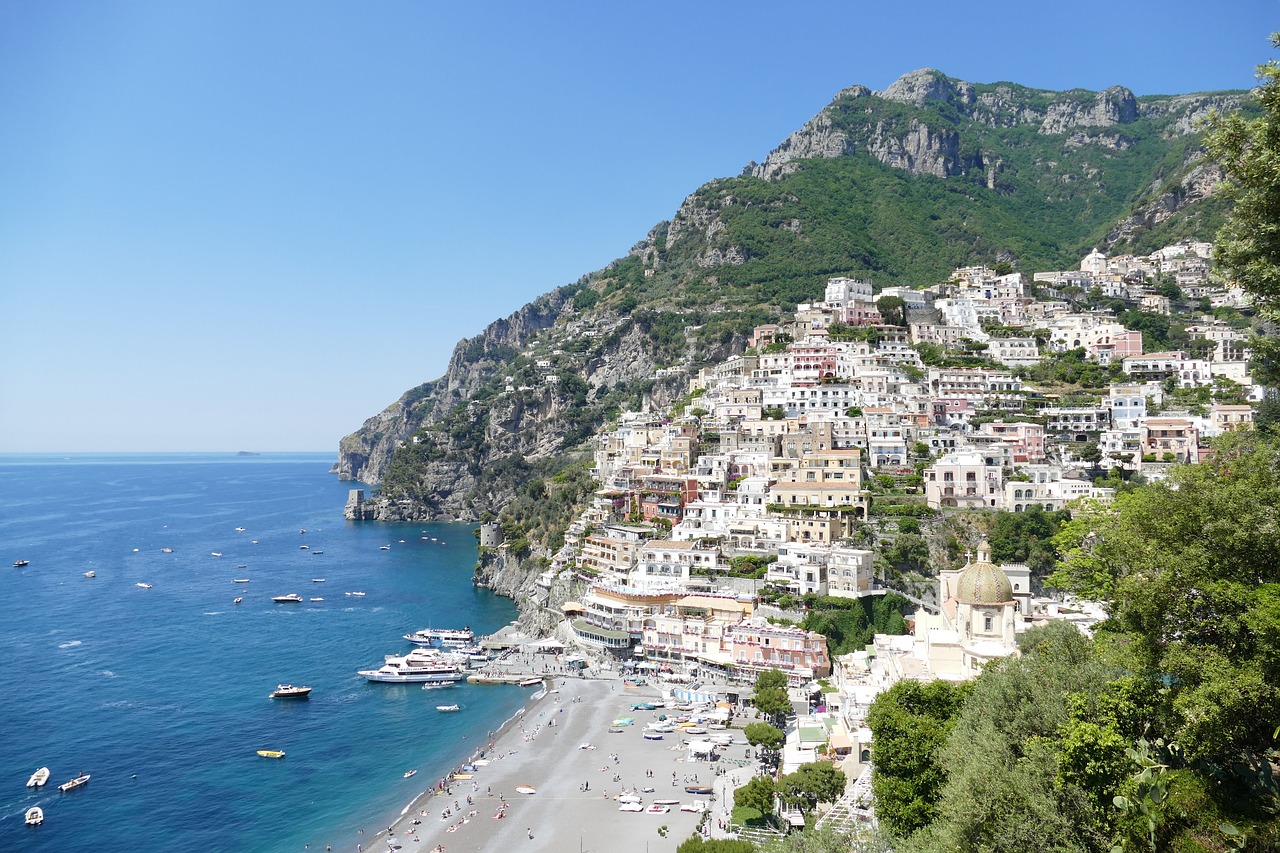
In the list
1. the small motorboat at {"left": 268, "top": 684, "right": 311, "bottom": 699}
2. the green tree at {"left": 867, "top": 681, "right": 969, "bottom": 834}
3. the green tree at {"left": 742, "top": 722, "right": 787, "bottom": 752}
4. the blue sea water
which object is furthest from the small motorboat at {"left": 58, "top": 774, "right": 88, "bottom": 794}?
the green tree at {"left": 867, "top": 681, "right": 969, "bottom": 834}

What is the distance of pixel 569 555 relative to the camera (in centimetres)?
7012

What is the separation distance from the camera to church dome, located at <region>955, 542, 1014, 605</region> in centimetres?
3303

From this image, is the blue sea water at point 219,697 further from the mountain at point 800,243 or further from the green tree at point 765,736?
the mountain at point 800,243

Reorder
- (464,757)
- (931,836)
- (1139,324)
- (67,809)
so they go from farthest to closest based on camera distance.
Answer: (1139,324) → (464,757) → (67,809) → (931,836)

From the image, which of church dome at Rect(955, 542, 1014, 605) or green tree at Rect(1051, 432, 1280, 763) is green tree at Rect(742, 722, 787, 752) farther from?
green tree at Rect(1051, 432, 1280, 763)

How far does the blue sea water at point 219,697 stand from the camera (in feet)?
115

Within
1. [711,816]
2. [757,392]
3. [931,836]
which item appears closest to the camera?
[931,836]

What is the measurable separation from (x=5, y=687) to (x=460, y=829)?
1414 inches

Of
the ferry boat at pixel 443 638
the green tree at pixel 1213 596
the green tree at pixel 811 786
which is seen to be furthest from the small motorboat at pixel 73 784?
the green tree at pixel 1213 596

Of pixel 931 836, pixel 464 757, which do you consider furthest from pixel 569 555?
pixel 931 836

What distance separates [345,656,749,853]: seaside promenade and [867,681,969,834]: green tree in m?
9.81

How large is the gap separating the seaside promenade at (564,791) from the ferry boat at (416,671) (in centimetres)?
866

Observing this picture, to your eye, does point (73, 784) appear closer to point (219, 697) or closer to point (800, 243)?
point (219, 697)

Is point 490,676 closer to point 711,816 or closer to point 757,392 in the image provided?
point 711,816
